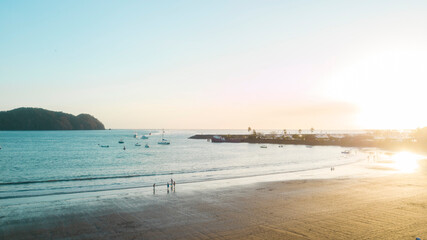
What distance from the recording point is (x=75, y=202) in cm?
2333

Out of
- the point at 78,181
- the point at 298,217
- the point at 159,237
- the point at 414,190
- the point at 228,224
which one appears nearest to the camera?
the point at 159,237

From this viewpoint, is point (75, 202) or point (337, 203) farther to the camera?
point (75, 202)

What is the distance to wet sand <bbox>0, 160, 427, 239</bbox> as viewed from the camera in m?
15.0

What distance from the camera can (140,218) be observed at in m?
18.2

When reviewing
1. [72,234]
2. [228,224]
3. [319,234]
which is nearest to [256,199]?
Result: [228,224]

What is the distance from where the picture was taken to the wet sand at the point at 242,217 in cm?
1504

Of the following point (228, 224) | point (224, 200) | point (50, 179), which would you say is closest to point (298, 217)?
point (228, 224)

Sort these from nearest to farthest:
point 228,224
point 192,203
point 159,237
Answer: point 159,237
point 228,224
point 192,203

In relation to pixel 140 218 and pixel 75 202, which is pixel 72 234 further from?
pixel 75 202

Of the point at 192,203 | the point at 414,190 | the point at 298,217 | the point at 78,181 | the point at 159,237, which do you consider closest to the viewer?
the point at 159,237

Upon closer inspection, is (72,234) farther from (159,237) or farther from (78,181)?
→ (78,181)

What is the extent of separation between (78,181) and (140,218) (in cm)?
2229

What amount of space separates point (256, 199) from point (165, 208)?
776 centimetres

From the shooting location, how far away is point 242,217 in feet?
59.8
